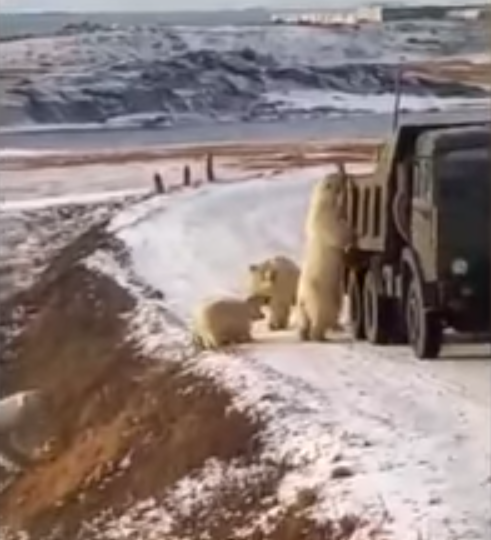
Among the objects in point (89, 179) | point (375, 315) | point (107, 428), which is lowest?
point (107, 428)

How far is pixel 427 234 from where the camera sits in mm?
1688

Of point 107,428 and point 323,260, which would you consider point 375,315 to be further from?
point 107,428

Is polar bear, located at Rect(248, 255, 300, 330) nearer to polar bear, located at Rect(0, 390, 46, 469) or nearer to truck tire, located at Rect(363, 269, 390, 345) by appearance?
truck tire, located at Rect(363, 269, 390, 345)

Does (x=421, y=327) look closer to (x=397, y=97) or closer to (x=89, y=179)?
(x=397, y=97)

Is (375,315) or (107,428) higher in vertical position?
(375,315)

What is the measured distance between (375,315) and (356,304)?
26 mm

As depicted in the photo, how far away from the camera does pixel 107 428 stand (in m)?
1.69

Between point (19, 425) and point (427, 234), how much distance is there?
1.54 feet

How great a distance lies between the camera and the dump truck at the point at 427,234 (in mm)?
1685

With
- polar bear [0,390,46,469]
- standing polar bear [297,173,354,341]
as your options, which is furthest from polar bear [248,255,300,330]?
polar bear [0,390,46,469]

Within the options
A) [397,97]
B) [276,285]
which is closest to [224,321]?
[276,285]

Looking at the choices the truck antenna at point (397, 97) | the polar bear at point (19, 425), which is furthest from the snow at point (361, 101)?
the polar bear at point (19, 425)

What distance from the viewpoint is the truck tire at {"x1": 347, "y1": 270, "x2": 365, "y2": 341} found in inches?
67.8

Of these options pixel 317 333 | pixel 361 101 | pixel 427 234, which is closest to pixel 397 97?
pixel 361 101
